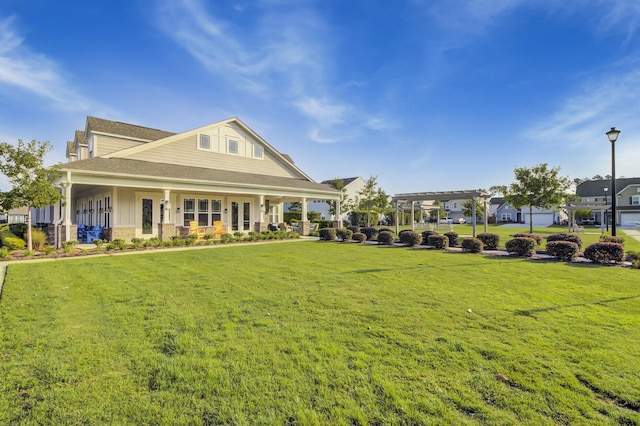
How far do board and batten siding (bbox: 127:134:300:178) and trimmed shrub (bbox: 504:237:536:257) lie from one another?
1637 cm

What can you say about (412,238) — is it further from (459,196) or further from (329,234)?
(459,196)

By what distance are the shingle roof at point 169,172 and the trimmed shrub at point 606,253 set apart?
15.4 meters

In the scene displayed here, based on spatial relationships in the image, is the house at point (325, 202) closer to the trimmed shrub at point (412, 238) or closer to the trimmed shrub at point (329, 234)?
the trimmed shrub at point (329, 234)

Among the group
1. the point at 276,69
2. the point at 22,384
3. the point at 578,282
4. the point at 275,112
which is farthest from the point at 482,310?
the point at 275,112

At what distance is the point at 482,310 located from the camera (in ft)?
16.3

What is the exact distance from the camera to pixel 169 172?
1616 cm

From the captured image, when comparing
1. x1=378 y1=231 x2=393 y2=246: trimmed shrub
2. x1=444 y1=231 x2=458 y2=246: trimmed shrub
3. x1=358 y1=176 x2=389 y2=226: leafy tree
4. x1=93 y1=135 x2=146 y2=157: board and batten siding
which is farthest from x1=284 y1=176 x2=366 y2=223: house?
x1=444 y1=231 x2=458 y2=246: trimmed shrub

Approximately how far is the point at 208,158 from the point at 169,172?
418 centimetres

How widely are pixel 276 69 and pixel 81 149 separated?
17183mm

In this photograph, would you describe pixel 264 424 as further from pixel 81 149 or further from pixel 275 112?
pixel 81 149

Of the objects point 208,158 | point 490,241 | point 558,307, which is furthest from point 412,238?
point 208,158

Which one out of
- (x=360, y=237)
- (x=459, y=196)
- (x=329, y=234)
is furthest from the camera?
(x=459, y=196)

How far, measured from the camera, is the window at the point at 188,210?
18.5m

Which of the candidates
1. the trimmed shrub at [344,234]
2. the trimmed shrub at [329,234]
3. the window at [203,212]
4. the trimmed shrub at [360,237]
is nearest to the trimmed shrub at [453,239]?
the trimmed shrub at [360,237]
